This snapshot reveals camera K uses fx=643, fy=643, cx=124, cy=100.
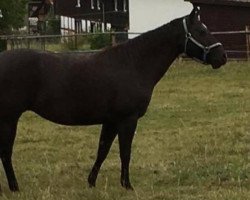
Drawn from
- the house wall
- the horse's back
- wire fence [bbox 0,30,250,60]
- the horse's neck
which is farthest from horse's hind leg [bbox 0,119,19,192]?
the house wall

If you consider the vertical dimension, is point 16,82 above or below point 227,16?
above

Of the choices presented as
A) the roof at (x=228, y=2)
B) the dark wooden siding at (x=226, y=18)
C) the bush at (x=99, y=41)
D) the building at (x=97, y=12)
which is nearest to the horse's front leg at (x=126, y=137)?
the dark wooden siding at (x=226, y=18)

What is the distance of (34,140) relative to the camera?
35.0 ft

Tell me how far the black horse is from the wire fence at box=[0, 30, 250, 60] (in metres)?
14.9

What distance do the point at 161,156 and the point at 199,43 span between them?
2403 mm

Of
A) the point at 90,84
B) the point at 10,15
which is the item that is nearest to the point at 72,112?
the point at 90,84

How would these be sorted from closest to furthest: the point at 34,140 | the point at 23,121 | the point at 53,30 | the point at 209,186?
the point at 209,186 → the point at 34,140 → the point at 23,121 → the point at 53,30

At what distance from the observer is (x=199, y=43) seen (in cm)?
697

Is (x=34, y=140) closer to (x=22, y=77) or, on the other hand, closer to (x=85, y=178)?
(x=85, y=178)

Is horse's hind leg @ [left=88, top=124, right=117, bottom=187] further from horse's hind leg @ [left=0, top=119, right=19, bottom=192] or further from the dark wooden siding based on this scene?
the dark wooden siding

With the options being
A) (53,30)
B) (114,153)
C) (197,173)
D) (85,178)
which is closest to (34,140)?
(114,153)

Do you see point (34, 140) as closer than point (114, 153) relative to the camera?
No

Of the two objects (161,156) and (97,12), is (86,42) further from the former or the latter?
(161,156)

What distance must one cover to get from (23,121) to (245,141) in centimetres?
512
